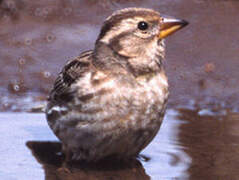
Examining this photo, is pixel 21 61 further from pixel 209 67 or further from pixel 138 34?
pixel 138 34

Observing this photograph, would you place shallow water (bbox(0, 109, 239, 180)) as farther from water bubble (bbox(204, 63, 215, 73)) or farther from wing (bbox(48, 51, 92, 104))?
water bubble (bbox(204, 63, 215, 73))

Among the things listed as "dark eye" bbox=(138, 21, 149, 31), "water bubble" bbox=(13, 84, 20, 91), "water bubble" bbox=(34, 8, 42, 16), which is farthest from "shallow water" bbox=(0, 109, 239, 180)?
"water bubble" bbox=(34, 8, 42, 16)

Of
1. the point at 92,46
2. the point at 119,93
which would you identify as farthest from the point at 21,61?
the point at 119,93

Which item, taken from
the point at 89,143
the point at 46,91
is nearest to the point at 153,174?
the point at 89,143

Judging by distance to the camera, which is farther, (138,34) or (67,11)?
(67,11)

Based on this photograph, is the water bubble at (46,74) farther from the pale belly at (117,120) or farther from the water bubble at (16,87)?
the pale belly at (117,120)
